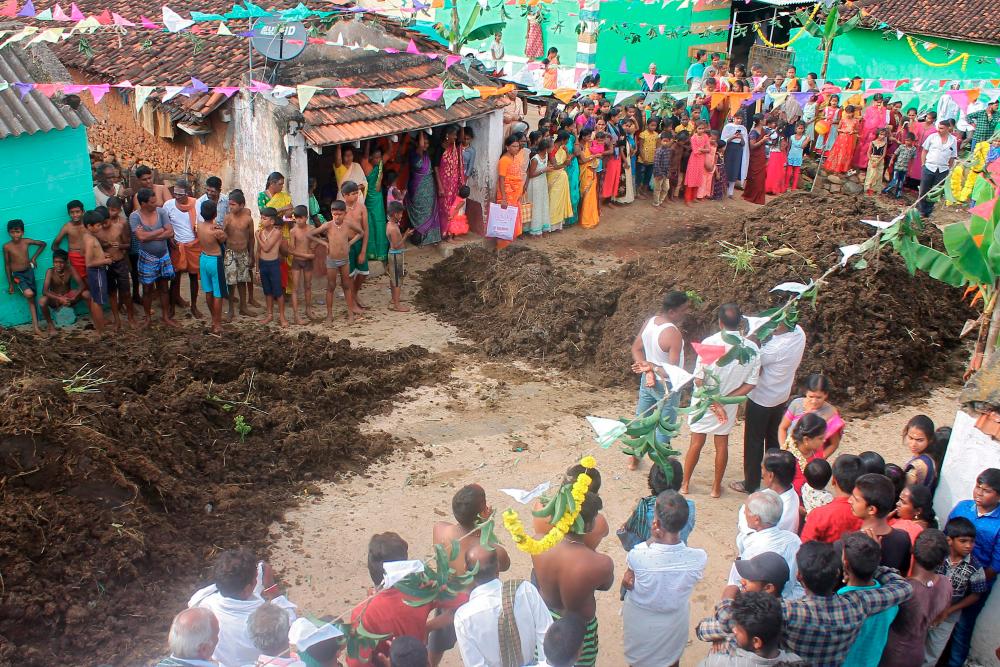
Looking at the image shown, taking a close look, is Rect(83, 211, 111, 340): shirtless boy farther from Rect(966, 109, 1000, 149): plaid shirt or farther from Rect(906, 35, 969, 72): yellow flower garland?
Rect(906, 35, 969, 72): yellow flower garland

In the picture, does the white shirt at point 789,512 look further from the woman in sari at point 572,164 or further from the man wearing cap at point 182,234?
the woman in sari at point 572,164

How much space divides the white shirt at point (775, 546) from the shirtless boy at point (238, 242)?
22.4 feet

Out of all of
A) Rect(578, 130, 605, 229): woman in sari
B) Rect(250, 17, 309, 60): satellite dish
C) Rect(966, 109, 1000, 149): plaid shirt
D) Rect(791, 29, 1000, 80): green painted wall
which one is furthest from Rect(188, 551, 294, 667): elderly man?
Rect(791, 29, 1000, 80): green painted wall

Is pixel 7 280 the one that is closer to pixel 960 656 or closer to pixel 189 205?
pixel 189 205

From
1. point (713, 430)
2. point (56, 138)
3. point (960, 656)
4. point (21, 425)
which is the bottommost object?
point (960, 656)

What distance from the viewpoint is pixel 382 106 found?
38.4 feet

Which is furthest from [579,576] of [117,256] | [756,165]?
[756,165]

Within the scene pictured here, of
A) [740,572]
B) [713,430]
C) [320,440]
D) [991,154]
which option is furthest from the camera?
[991,154]

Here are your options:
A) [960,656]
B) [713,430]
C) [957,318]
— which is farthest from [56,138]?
[957,318]

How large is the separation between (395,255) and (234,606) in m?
6.83

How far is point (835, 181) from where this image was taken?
17.6 m

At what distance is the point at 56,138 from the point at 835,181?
544 inches

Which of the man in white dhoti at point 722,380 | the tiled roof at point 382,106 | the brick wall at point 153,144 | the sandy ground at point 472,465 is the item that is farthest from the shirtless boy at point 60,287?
the man in white dhoti at point 722,380

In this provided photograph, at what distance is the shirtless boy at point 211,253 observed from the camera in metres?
9.70
